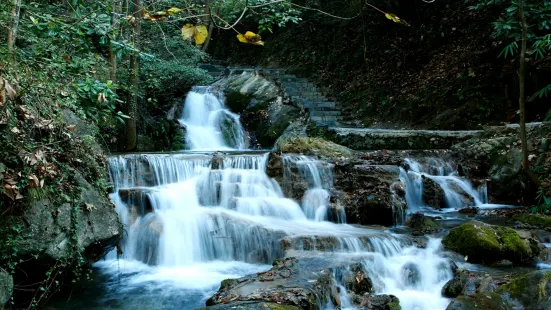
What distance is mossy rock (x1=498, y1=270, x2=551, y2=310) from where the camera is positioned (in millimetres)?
3934

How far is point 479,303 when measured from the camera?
12.9ft

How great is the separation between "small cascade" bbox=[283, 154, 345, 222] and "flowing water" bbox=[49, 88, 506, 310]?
0.07 ft

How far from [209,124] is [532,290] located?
455 inches

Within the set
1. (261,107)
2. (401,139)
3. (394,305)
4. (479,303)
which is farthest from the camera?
(261,107)

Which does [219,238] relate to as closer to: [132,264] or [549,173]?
[132,264]

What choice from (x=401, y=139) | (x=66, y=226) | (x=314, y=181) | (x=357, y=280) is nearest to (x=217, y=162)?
(x=314, y=181)

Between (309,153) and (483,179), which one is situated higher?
(309,153)

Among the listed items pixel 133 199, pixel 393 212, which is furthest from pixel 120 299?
pixel 393 212

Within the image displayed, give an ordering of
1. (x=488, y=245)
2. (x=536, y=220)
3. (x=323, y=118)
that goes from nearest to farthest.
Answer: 1. (x=488, y=245)
2. (x=536, y=220)
3. (x=323, y=118)

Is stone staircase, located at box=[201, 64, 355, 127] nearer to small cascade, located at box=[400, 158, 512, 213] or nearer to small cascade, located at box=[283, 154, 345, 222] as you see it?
small cascade, located at box=[283, 154, 345, 222]

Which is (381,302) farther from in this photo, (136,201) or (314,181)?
(136,201)

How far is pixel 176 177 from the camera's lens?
338 inches

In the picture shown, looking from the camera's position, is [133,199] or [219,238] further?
[133,199]

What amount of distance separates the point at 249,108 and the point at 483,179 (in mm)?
8101
